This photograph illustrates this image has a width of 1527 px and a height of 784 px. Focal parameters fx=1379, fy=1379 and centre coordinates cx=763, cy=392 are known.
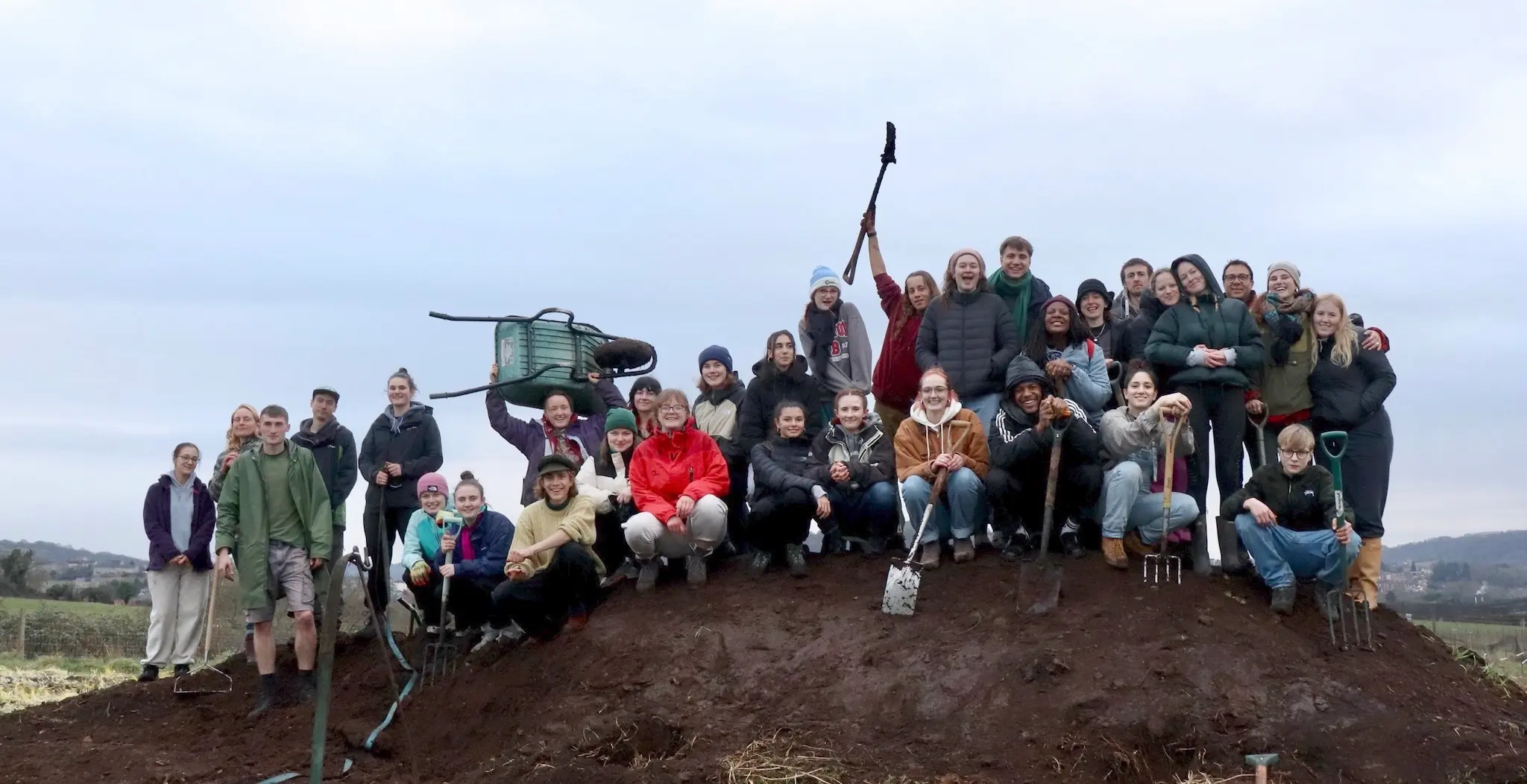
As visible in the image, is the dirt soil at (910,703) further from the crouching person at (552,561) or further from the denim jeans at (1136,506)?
the denim jeans at (1136,506)

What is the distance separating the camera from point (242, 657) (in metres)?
11.7

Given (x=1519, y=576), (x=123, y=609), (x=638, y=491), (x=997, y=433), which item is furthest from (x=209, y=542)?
(x=1519, y=576)

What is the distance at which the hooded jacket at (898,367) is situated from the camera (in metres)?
10.2

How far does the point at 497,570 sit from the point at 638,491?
120 cm

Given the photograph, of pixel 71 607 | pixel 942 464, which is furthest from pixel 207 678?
pixel 71 607

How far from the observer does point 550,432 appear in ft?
35.7

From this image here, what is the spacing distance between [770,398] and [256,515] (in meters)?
3.81

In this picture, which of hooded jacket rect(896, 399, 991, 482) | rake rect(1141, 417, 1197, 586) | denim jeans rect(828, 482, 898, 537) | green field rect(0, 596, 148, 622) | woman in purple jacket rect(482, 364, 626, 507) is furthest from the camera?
green field rect(0, 596, 148, 622)

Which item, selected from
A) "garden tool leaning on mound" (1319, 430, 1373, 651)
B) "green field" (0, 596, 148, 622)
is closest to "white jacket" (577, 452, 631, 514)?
"garden tool leaning on mound" (1319, 430, 1373, 651)

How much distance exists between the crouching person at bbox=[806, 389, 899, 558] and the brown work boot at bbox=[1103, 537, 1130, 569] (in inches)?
57.1

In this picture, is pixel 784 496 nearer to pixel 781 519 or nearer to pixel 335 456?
pixel 781 519

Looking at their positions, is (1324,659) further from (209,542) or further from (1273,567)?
(209,542)

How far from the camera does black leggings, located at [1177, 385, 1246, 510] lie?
9.29 meters

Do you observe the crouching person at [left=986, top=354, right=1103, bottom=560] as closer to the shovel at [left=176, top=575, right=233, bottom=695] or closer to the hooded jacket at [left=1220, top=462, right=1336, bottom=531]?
the hooded jacket at [left=1220, top=462, right=1336, bottom=531]
